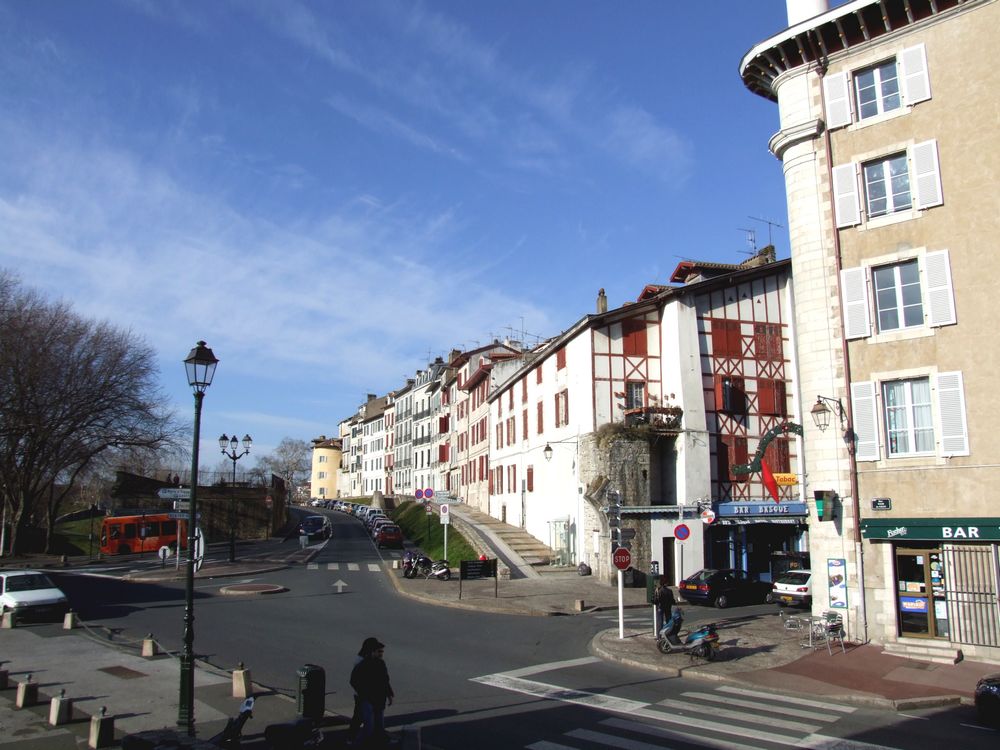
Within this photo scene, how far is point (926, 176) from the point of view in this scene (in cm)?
1686

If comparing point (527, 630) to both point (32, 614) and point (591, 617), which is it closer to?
point (591, 617)

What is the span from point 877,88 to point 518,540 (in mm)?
25239

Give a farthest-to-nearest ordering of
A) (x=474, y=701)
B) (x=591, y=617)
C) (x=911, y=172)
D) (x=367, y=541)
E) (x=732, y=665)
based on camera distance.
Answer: (x=367, y=541), (x=591, y=617), (x=911, y=172), (x=732, y=665), (x=474, y=701)

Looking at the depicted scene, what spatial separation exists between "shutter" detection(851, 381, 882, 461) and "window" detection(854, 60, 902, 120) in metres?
6.79

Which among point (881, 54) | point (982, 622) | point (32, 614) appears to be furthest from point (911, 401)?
point (32, 614)

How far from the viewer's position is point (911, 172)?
17141 mm

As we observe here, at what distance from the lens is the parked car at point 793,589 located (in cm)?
2245

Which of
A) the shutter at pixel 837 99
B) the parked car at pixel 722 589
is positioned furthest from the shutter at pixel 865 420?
the parked car at pixel 722 589

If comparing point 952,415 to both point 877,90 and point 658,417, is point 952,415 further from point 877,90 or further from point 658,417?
point 658,417

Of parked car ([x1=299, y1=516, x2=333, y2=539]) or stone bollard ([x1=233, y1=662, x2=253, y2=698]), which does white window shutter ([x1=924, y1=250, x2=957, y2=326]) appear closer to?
stone bollard ([x1=233, y1=662, x2=253, y2=698])

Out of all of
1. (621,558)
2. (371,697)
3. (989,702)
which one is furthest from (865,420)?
(371,697)

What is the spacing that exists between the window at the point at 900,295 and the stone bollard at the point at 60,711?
17.2 meters

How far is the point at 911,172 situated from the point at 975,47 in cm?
297

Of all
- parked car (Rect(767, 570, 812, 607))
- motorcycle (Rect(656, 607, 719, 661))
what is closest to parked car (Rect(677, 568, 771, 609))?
parked car (Rect(767, 570, 812, 607))
